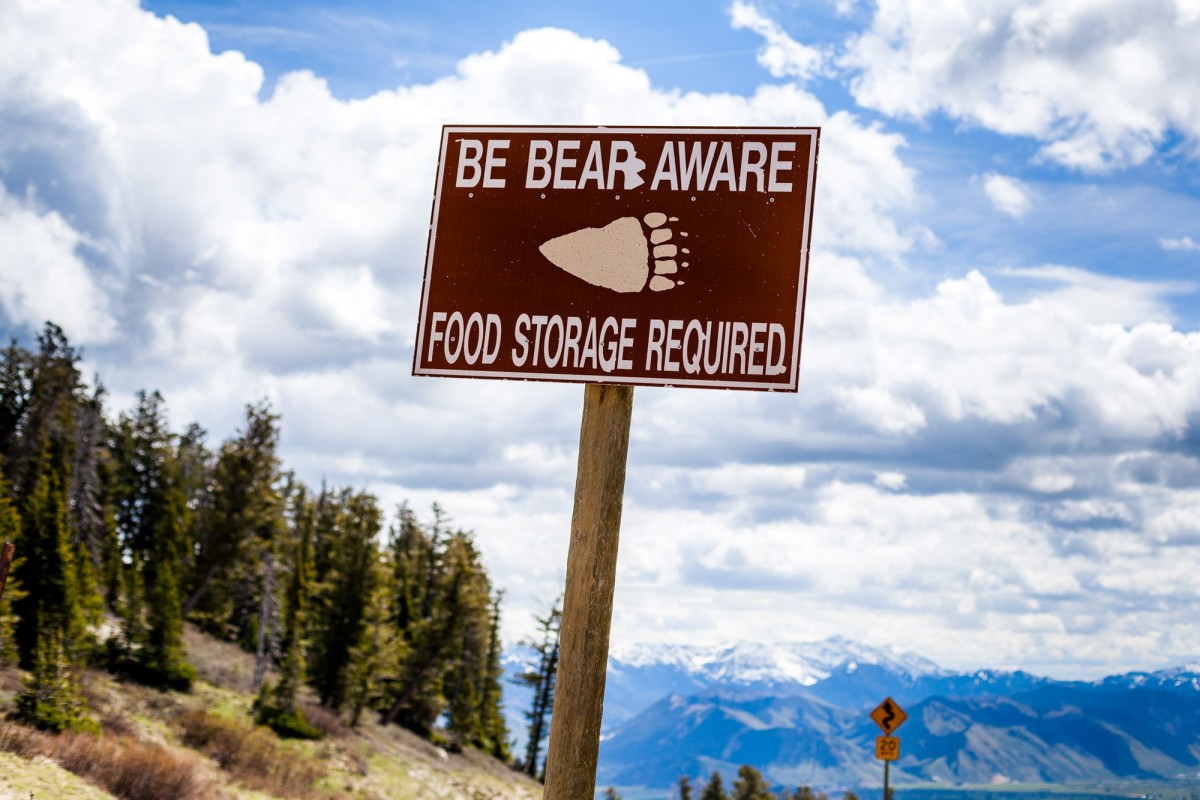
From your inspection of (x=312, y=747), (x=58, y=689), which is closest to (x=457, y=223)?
(x=58, y=689)

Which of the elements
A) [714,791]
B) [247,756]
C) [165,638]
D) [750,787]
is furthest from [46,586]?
[714,791]

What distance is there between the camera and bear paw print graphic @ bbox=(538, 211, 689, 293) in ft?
16.8

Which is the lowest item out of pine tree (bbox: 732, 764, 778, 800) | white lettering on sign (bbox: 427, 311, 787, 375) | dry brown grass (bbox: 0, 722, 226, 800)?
pine tree (bbox: 732, 764, 778, 800)

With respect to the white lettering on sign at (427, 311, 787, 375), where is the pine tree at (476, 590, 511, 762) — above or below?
below

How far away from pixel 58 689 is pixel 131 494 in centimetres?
5056

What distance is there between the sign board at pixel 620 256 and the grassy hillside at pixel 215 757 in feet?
46.1

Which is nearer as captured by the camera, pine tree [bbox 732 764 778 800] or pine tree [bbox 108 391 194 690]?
pine tree [bbox 108 391 194 690]

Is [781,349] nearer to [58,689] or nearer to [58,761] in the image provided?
[58,761]

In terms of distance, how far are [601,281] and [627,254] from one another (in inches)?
7.1

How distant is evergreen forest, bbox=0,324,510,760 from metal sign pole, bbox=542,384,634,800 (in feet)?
100

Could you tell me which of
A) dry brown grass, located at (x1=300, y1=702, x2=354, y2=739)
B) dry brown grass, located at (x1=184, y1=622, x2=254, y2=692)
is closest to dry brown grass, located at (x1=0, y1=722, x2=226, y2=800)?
dry brown grass, located at (x1=184, y1=622, x2=254, y2=692)

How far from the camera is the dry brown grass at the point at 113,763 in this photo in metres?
19.9

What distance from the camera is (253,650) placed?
60438 mm

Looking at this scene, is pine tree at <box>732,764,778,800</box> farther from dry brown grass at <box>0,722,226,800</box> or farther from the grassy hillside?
dry brown grass at <box>0,722,226,800</box>
